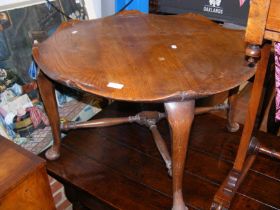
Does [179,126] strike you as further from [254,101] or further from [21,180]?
[21,180]

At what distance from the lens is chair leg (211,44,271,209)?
87 cm

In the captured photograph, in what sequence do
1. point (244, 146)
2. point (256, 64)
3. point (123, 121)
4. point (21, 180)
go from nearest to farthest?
point (21, 180), point (256, 64), point (244, 146), point (123, 121)

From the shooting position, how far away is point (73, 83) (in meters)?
0.79

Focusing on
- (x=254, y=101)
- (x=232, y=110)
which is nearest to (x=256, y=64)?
(x=254, y=101)

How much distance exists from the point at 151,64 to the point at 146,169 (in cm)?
45

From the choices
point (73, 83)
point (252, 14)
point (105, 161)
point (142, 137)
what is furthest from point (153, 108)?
point (252, 14)

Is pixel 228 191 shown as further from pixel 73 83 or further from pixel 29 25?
pixel 29 25

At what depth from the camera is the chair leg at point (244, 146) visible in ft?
2.86

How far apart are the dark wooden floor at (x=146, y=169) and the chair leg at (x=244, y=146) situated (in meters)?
0.05

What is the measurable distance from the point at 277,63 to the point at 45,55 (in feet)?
2.30

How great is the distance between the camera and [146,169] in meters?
1.16

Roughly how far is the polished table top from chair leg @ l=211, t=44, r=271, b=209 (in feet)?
0.19

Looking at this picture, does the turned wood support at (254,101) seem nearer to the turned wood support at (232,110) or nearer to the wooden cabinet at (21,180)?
the turned wood support at (232,110)

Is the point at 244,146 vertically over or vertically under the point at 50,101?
under
